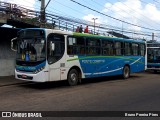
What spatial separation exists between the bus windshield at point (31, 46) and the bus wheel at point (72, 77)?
224cm

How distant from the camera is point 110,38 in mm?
20078

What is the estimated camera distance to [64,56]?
52.5 ft

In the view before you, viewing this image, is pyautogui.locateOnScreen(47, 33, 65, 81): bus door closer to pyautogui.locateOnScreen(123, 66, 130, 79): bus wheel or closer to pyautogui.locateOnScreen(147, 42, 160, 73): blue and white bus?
pyautogui.locateOnScreen(123, 66, 130, 79): bus wheel

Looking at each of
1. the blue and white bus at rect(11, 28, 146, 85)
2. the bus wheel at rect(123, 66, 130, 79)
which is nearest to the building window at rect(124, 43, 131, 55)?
the blue and white bus at rect(11, 28, 146, 85)

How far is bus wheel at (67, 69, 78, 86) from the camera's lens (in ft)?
54.1

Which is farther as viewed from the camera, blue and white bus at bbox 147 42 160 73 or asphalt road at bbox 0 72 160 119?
blue and white bus at bbox 147 42 160 73

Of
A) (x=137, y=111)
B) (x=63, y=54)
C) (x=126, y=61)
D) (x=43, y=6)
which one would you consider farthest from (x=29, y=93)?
(x=43, y=6)

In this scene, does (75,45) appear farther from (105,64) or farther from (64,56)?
(105,64)

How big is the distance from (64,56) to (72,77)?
1354 mm

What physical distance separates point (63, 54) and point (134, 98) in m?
5.12

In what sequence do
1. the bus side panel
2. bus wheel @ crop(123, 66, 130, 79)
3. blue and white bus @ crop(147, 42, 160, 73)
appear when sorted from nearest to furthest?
the bus side panel < bus wheel @ crop(123, 66, 130, 79) < blue and white bus @ crop(147, 42, 160, 73)

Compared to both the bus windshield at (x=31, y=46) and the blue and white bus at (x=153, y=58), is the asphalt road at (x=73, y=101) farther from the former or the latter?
the blue and white bus at (x=153, y=58)

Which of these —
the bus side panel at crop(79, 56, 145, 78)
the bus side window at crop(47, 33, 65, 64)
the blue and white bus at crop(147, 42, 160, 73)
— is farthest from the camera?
the blue and white bus at crop(147, 42, 160, 73)

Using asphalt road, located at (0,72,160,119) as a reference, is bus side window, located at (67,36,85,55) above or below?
above
